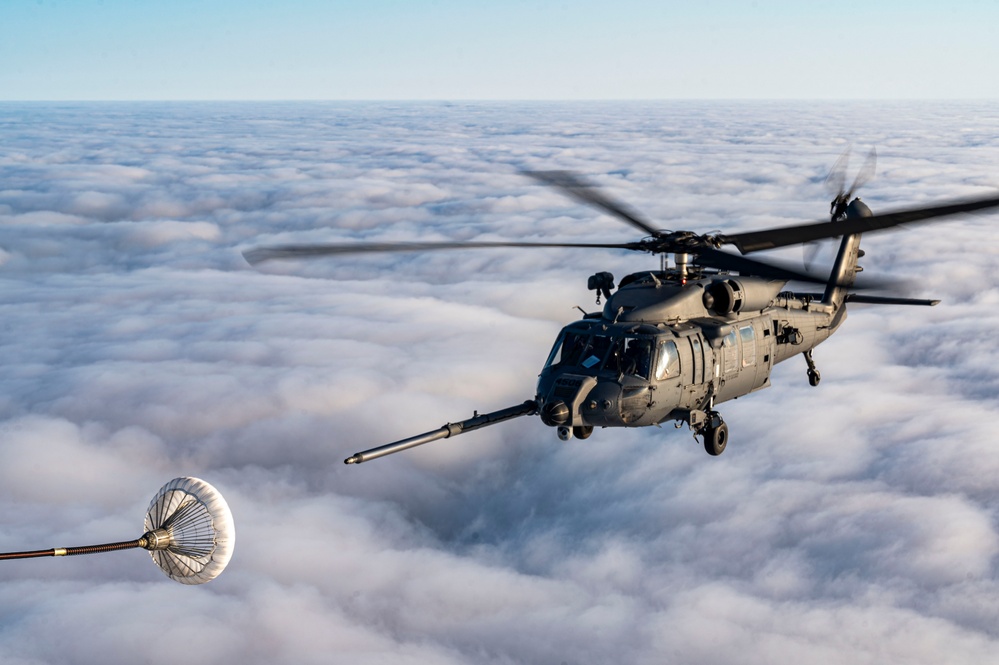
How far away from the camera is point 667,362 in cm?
2912

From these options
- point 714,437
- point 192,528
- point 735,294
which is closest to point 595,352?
point 714,437

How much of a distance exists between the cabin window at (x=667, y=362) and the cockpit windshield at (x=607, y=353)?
1.18 ft

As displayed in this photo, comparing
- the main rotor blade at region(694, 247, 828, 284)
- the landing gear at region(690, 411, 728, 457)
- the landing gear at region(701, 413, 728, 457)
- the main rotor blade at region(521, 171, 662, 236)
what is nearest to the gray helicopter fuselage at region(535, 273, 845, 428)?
the landing gear at region(690, 411, 728, 457)

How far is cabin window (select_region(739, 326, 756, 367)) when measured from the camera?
32.4m

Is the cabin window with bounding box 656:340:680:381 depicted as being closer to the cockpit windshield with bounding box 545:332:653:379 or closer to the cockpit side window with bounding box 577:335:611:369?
the cockpit windshield with bounding box 545:332:653:379

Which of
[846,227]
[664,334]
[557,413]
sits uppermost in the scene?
[846,227]

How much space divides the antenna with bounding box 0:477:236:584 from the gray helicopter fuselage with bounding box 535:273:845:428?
1085 cm

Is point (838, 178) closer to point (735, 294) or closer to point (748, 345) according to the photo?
point (748, 345)

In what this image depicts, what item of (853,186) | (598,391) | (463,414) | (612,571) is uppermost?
(853,186)

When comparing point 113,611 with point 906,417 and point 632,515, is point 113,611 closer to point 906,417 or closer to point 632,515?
point 632,515

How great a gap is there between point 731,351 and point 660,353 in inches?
153

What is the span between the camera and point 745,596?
15338 centimetres

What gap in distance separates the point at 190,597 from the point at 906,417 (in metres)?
131

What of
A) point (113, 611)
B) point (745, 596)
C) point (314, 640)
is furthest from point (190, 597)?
point (745, 596)
